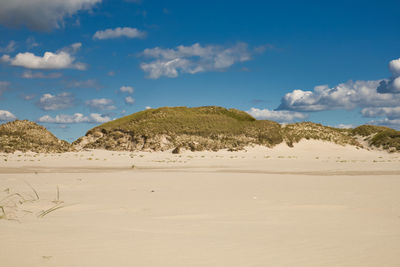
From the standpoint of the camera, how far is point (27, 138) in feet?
106

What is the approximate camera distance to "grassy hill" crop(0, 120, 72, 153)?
99.3 feet

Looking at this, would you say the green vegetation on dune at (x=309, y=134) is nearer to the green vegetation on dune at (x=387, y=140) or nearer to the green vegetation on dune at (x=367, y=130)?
the green vegetation on dune at (x=387, y=140)

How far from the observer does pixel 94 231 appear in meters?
4.68

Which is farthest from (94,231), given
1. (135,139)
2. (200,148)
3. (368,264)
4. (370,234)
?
(135,139)

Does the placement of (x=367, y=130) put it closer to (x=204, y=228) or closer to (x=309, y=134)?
(x=309, y=134)

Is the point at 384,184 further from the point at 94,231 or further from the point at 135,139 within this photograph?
the point at 135,139

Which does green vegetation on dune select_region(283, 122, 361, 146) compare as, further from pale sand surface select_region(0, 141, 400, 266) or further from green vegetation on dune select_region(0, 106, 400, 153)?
pale sand surface select_region(0, 141, 400, 266)

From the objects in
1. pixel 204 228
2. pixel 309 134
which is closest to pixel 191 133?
pixel 309 134

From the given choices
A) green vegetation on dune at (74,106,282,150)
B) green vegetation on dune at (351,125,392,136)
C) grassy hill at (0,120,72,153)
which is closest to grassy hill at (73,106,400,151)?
green vegetation on dune at (74,106,282,150)

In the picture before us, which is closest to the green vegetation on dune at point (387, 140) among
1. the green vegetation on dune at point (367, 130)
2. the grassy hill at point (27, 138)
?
the green vegetation on dune at point (367, 130)

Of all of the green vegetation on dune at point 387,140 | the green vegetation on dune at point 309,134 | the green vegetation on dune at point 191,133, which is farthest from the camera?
the green vegetation on dune at point 309,134

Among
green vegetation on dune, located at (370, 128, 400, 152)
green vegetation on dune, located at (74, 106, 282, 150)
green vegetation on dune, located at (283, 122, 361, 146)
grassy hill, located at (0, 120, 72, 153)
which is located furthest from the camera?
green vegetation on dune, located at (283, 122, 361, 146)

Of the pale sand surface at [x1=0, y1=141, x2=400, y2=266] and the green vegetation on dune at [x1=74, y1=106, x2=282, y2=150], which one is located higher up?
the green vegetation on dune at [x1=74, y1=106, x2=282, y2=150]

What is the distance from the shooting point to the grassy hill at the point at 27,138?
30.3m
